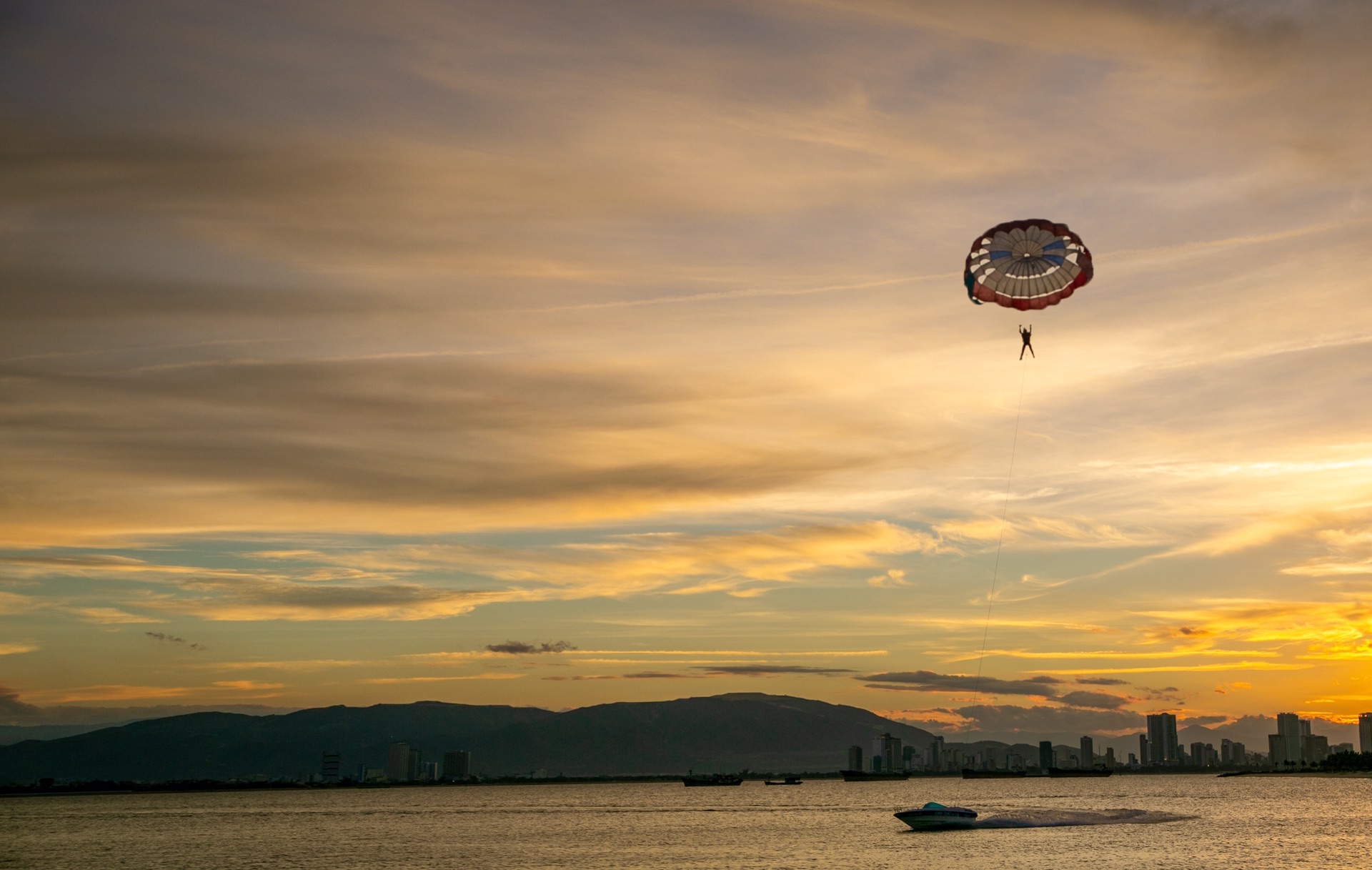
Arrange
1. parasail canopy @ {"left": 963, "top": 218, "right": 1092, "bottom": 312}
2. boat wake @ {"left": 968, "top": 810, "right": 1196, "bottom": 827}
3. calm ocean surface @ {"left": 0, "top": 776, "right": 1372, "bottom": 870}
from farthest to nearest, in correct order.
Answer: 1. boat wake @ {"left": 968, "top": 810, "right": 1196, "bottom": 827}
2. calm ocean surface @ {"left": 0, "top": 776, "right": 1372, "bottom": 870}
3. parasail canopy @ {"left": 963, "top": 218, "right": 1092, "bottom": 312}

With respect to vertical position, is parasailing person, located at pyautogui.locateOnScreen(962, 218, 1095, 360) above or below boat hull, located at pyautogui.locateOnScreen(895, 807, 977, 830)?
above

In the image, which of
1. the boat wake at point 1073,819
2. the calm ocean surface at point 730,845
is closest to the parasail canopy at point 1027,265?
the calm ocean surface at point 730,845

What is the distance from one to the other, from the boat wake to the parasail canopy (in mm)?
98125

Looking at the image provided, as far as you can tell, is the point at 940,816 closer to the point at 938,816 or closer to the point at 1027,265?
the point at 938,816

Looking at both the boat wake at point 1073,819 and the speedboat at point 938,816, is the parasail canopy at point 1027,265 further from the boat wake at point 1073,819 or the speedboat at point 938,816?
the boat wake at point 1073,819

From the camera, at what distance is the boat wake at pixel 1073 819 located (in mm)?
165375

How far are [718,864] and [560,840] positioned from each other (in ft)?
150

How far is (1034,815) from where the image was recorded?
189m

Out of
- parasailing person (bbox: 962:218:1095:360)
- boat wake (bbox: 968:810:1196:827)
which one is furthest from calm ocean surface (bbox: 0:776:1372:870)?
parasailing person (bbox: 962:218:1095:360)

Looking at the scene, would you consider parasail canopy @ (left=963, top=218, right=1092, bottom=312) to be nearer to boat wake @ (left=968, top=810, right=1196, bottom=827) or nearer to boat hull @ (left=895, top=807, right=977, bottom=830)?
boat hull @ (left=895, top=807, right=977, bottom=830)

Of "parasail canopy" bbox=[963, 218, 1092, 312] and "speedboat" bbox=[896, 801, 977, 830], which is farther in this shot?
"speedboat" bbox=[896, 801, 977, 830]

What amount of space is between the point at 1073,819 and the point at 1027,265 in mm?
134155

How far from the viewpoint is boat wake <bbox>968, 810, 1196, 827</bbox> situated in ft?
543

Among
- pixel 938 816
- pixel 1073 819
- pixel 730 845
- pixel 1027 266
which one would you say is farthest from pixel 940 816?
pixel 1027 266
